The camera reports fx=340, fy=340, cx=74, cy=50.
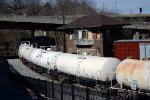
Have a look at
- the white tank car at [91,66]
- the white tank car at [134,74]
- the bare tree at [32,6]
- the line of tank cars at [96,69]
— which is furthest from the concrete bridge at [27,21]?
the bare tree at [32,6]

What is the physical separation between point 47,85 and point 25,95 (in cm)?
248

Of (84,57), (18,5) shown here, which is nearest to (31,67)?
(84,57)

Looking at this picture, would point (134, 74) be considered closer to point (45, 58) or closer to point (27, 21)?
point (45, 58)

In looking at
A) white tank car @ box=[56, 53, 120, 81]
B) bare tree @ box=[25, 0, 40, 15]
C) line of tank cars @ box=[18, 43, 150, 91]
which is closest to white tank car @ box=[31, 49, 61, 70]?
line of tank cars @ box=[18, 43, 150, 91]

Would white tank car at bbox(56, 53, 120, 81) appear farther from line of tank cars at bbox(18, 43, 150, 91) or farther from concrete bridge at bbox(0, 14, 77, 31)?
concrete bridge at bbox(0, 14, 77, 31)

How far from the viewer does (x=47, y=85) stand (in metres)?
27.4

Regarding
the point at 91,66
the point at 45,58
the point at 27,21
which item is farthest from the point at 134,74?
the point at 27,21

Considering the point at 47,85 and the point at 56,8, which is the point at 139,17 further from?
the point at 47,85

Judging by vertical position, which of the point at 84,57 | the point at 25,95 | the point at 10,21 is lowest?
the point at 25,95

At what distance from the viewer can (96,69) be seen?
2683 cm

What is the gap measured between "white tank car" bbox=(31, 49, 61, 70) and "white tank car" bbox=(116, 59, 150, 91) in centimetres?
1397

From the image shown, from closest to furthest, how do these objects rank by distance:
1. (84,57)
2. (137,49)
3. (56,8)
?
(84,57) → (137,49) → (56,8)

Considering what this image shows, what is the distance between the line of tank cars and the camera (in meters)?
21.9

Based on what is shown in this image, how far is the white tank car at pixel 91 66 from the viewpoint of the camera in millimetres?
26141
